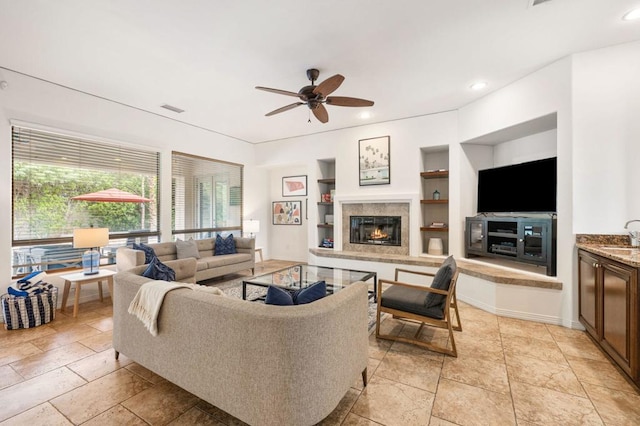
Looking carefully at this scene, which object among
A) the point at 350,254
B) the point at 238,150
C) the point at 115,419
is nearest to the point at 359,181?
the point at 350,254

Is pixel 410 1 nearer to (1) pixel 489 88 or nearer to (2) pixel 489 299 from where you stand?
(1) pixel 489 88

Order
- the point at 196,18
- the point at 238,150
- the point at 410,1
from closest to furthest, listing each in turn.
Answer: the point at 410,1, the point at 196,18, the point at 238,150

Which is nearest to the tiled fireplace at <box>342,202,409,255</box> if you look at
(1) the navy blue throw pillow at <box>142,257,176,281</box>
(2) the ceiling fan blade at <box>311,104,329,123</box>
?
(2) the ceiling fan blade at <box>311,104,329,123</box>

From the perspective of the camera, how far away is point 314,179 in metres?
6.05

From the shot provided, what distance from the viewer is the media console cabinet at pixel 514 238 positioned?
3342 millimetres

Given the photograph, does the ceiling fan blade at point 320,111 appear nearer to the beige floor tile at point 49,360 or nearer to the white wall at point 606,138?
the white wall at point 606,138

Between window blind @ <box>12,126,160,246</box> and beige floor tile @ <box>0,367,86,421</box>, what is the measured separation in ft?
7.50

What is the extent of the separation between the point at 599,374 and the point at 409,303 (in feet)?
4.86

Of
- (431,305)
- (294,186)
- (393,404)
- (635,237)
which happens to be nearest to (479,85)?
(635,237)

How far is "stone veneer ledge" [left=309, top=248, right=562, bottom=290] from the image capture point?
325 centimetres

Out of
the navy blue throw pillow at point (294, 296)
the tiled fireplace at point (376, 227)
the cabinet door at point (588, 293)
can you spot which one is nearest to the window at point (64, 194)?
the navy blue throw pillow at point (294, 296)

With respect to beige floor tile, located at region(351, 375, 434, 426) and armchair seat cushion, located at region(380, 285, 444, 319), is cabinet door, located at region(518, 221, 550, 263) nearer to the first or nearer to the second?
armchair seat cushion, located at region(380, 285, 444, 319)

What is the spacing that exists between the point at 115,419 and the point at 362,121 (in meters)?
5.07

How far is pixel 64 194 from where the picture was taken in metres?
3.89
